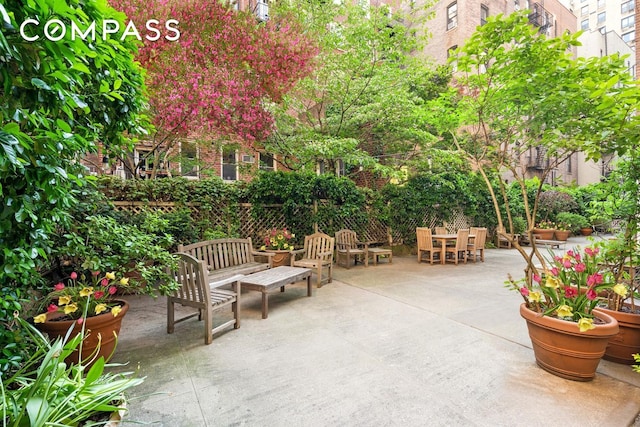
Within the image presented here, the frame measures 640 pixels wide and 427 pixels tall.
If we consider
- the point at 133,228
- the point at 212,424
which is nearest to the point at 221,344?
the point at 212,424

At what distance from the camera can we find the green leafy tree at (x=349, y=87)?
22.6ft

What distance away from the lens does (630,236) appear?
277cm

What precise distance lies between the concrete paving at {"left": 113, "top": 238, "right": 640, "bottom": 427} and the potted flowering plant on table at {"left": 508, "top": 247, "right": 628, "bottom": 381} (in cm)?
15

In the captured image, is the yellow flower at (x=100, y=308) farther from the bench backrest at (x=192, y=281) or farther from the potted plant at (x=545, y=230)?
the potted plant at (x=545, y=230)

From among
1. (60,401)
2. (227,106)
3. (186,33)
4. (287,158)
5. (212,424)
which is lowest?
(212,424)

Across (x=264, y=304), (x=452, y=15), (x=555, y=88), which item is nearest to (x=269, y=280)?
(x=264, y=304)

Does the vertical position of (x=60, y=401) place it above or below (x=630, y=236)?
below

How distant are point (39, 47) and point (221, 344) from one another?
9.52ft

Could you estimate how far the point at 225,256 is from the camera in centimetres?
489

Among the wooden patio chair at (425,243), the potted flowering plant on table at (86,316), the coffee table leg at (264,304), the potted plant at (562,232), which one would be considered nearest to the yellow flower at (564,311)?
the coffee table leg at (264,304)

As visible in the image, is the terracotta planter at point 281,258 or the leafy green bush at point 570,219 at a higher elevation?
the leafy green bush at point 570,219

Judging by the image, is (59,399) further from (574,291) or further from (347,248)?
(347,248)

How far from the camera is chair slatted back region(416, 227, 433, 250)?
8023 millimetres

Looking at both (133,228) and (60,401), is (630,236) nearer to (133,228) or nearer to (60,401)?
(60,401)
